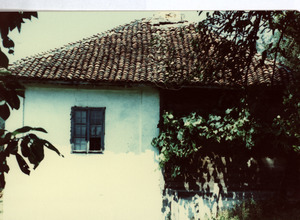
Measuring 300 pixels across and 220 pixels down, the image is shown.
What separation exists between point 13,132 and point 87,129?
2966 millimetres

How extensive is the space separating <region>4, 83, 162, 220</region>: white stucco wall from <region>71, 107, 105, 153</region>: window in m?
0.10

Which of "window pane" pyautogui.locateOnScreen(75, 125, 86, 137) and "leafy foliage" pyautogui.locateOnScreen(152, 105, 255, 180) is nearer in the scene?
"window pane" pyautogui.locateOnScreen(75, 125, 86, 137)

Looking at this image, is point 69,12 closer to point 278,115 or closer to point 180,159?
point 278,115

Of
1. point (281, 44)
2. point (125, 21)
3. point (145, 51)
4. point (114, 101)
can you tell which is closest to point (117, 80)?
point (114, 101)

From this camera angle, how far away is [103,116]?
4488 mm

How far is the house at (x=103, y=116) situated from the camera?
356cm

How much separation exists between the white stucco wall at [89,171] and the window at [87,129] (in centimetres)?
10

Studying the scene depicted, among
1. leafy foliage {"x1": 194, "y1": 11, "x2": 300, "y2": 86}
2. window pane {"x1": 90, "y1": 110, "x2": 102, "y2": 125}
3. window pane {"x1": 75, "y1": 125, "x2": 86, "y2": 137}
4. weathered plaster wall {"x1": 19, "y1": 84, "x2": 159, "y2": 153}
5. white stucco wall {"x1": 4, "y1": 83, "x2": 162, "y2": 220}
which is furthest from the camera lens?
window pane {"x1": 90, "y1": 110, "x2": 102, "y2": 125}

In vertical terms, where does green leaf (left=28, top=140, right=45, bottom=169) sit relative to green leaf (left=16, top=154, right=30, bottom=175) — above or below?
above

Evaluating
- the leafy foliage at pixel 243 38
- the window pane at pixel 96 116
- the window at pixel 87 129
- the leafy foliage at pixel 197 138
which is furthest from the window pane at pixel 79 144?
the leafy foliage at pixel 243 38

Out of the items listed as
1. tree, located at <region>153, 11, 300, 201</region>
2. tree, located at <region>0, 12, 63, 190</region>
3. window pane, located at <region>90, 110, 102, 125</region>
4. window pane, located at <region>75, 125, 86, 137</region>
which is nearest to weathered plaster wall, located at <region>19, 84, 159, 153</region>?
window pane, located at <region>90, 110, 102, 125</region>

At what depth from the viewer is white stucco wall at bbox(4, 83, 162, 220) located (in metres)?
3.50

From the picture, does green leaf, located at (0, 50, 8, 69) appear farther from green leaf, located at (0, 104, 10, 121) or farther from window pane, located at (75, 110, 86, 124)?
window pane, located at (75, 110, 86, 124)

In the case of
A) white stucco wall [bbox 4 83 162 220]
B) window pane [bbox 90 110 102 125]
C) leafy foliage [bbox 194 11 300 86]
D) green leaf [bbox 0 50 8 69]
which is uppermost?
leafy foliage [bbox 194 11 300 86]
